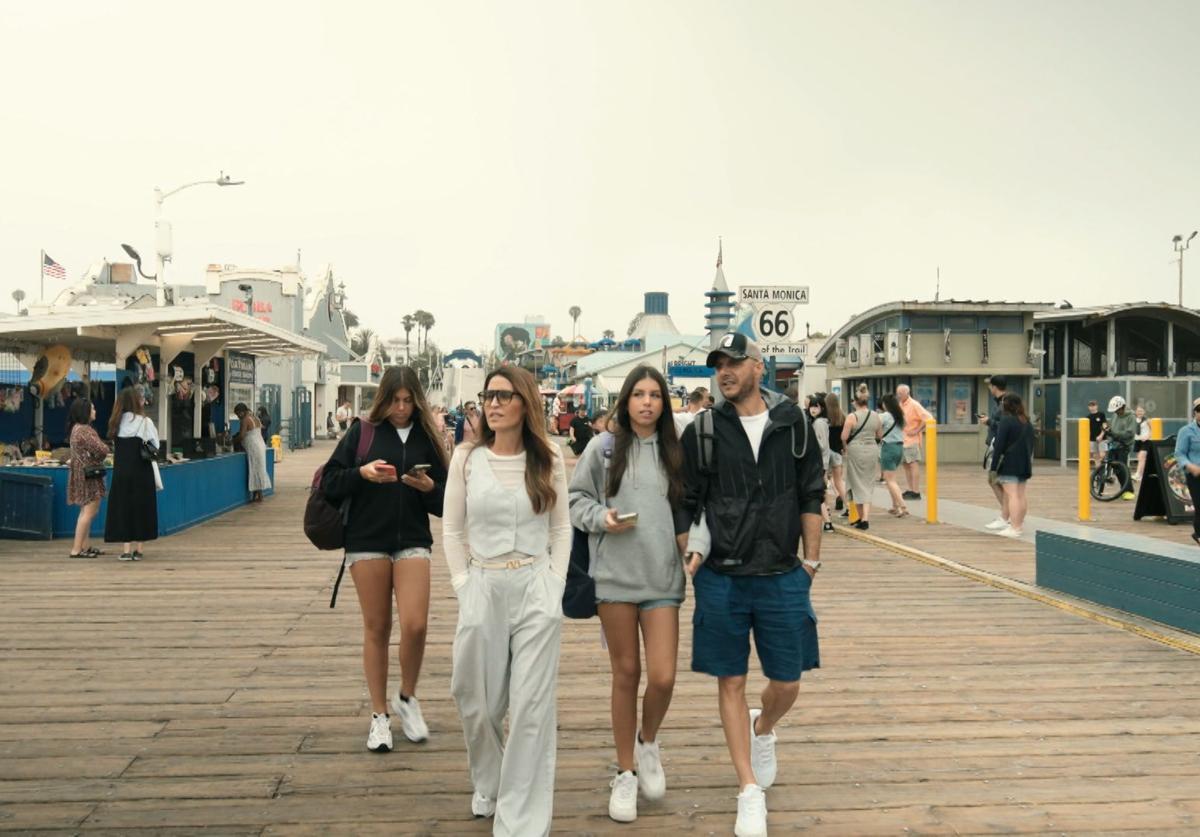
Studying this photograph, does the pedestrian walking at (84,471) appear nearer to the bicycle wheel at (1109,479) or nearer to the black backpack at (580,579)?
the black backpack at (580,579)

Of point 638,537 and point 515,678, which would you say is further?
point 638,537

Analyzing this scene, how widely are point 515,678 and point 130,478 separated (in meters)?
8.01

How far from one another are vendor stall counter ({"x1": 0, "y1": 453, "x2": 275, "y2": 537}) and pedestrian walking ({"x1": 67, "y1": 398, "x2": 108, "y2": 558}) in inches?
43.4

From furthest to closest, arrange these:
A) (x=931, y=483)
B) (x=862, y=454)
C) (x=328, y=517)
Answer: (x=931, y=483) < (x=862, y=454) < (x=328, y=517)

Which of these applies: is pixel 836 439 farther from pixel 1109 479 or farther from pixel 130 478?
pixel 130 478

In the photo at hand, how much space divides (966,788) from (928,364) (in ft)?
73.2

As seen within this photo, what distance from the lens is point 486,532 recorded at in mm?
3811

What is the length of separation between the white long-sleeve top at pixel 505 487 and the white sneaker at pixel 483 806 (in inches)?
30.7

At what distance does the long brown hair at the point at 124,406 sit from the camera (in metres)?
10.3

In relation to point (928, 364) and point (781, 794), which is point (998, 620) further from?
point (928, 364)

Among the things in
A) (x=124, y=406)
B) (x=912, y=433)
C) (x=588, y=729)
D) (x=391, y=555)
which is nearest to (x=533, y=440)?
(x=391, y=555)

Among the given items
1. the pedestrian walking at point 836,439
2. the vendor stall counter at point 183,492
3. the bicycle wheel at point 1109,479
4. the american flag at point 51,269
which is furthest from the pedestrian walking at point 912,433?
the american flag at point 51,269

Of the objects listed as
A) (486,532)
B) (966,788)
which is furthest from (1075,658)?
(486,532)

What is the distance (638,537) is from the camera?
13.1ft
